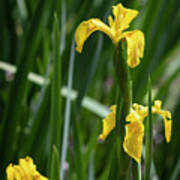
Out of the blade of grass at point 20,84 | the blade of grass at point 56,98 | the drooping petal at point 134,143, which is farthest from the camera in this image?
the blade of grass at point 20,84

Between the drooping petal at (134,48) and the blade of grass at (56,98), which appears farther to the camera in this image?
the blade of grass at (56,98)

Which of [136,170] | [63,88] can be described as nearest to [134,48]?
[136,170]

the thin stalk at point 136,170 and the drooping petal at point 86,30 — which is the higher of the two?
the drooping petal at point 86,30

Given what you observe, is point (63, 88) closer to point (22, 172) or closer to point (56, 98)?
point (56, 98)

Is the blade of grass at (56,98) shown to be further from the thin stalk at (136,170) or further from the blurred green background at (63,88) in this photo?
the thin stalk at (136,170)

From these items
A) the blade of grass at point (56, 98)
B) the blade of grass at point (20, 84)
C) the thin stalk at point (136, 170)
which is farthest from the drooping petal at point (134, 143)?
the blade of grass at point (20, 84)

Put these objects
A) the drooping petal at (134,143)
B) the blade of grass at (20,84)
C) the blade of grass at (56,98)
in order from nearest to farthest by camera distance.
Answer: the drooping petal at (134,143), the blade of grass at (56,98), the blade of grass at (20,84)

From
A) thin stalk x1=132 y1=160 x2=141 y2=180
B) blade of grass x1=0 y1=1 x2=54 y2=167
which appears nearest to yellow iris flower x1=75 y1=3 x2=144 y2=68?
thin stalk x1=132 y1=160 x2=141 y2=180

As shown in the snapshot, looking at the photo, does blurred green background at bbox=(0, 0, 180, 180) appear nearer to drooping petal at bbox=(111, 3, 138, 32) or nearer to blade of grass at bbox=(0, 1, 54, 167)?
blade of grass at bbox=(0, 1, 54, 167)

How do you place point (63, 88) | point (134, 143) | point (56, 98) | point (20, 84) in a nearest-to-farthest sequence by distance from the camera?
point (134, 143)
point (56, 98)
point (20, 84)
point (63, 88)
